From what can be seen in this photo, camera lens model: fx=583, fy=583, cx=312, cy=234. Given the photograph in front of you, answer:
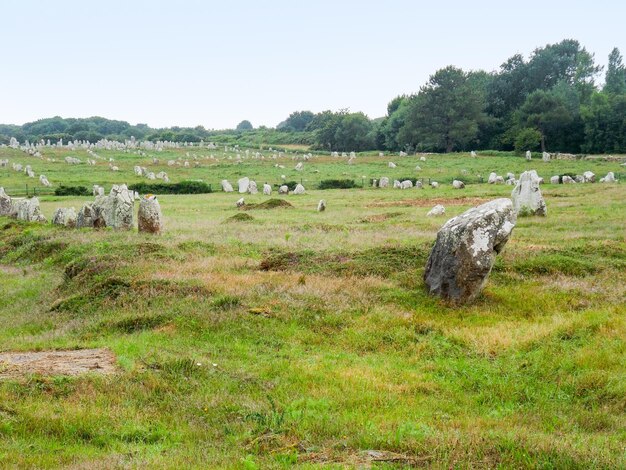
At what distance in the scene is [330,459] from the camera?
7.66 metres

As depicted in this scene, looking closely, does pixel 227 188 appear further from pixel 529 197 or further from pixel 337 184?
pixel 529 197

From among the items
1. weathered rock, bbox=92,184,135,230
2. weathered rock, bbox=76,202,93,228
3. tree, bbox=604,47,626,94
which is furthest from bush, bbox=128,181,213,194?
tree, bbox=604,47,626,94

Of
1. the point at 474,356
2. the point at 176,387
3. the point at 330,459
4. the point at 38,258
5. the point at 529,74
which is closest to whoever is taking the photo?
the point at 330,459

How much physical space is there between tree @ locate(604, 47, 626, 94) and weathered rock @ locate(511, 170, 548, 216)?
9266cm

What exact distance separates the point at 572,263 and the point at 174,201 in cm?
3716

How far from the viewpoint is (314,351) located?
13.0m

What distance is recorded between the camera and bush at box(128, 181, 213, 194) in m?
60.5

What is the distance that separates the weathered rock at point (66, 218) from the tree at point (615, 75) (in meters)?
108

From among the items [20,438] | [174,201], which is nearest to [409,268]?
[20,438]

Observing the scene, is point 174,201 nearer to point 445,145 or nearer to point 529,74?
point 445,145

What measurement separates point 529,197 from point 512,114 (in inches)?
3128

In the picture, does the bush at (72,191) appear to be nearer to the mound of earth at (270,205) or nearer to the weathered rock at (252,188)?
the weathered rock at (252,188)

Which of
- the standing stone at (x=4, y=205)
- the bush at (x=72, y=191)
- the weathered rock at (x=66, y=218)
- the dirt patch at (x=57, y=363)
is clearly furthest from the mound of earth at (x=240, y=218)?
the bush at (x=72, y=191)

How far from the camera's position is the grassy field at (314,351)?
811 centimetres
